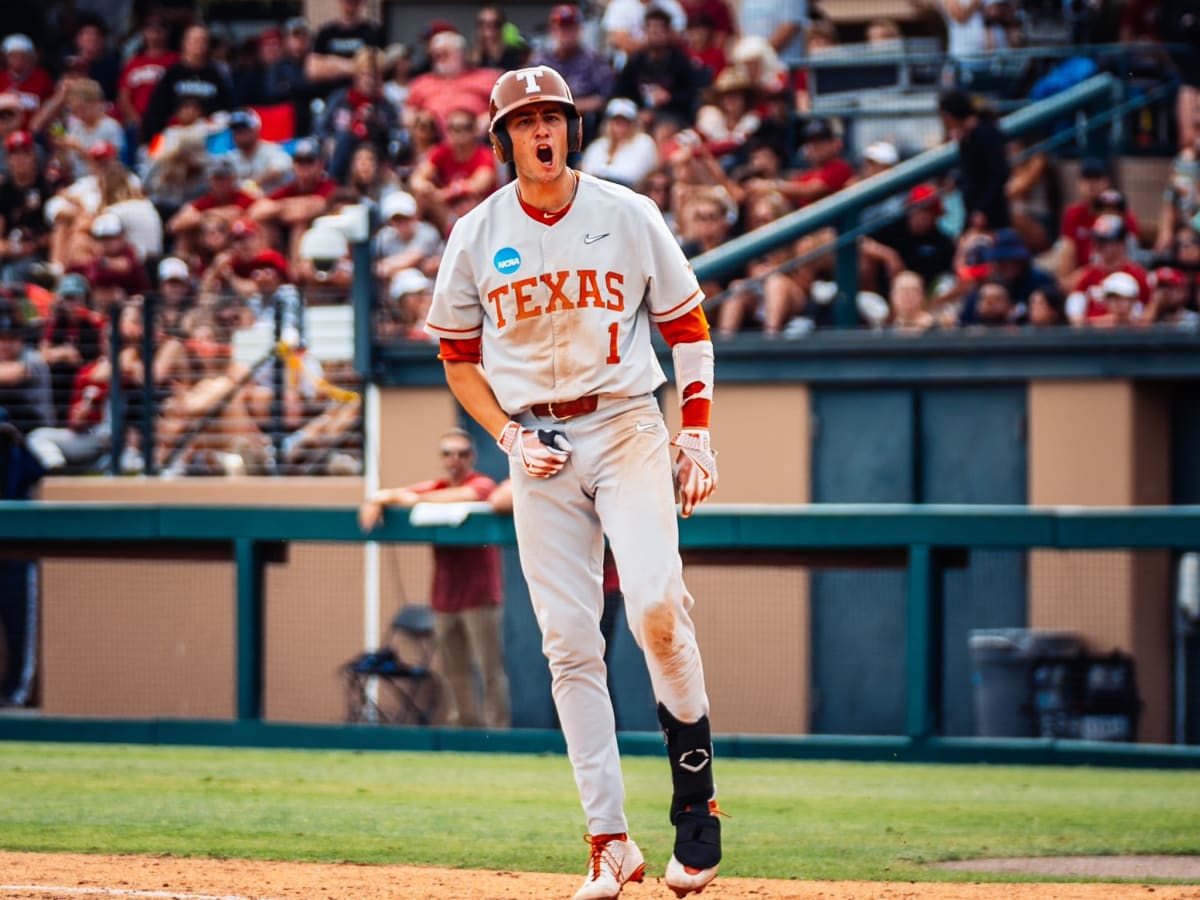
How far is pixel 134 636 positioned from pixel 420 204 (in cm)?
374

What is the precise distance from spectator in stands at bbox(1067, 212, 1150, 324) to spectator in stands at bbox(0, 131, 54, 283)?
308 inches

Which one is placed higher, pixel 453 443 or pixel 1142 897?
pixel 453 443

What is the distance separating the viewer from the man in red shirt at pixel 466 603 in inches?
400

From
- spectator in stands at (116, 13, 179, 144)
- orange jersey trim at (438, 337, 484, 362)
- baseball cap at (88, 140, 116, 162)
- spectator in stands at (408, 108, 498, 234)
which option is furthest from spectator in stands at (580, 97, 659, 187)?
orange jersey trim at (438, 337, 484, 362)

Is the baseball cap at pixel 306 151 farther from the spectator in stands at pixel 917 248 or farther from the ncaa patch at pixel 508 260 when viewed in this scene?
the ncaa patch at pixel 508 260

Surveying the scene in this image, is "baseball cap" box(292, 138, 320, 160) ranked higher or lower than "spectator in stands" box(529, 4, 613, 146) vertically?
lower

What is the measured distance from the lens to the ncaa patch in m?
4.86

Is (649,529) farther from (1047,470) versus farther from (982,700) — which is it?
(1047,470)

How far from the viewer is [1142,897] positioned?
517cm

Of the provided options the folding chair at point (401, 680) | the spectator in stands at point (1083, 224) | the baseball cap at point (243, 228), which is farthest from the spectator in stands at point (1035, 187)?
the baseball cap at point (243, 228)

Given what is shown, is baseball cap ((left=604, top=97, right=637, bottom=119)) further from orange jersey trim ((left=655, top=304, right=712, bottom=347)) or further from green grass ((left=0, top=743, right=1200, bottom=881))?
orange jersey trim ((left=655, top=304, right=712, bottom=347))

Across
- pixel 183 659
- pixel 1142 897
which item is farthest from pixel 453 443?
pixel 1142 897

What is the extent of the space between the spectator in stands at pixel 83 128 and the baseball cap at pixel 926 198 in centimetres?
679

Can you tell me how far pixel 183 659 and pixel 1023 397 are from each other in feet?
17.5
